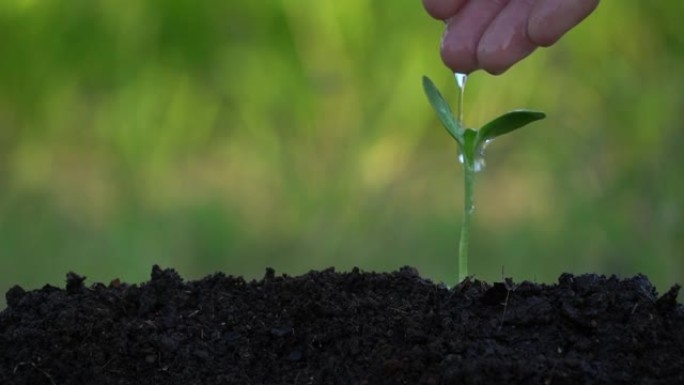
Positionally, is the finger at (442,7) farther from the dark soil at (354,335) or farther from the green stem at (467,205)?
the dark soil at (354,335)

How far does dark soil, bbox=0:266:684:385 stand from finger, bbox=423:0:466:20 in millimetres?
309

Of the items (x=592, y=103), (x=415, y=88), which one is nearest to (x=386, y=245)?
(x=415, y=88)

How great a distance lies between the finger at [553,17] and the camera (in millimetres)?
1114

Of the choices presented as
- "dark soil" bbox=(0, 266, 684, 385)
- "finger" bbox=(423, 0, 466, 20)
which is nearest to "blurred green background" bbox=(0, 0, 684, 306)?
"finger" bbox=(423, 0, 466, 20)

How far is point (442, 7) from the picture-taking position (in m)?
1.18

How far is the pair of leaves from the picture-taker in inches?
42.4

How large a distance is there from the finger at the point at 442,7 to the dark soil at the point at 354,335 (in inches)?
12.2

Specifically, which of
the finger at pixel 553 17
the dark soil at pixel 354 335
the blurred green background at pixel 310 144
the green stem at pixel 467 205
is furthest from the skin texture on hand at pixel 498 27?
the blurred green background at pixel 310 144

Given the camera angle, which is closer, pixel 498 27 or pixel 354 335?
pixel 354 335

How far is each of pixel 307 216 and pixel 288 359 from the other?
1.20 meters

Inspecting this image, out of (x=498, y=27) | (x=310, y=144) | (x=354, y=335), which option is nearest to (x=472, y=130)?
(x=498, y=27)

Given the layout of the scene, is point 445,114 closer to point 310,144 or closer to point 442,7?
point 442,7

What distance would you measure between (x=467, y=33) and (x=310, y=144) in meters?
1.06

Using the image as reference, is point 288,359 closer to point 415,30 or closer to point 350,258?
point 350,258
